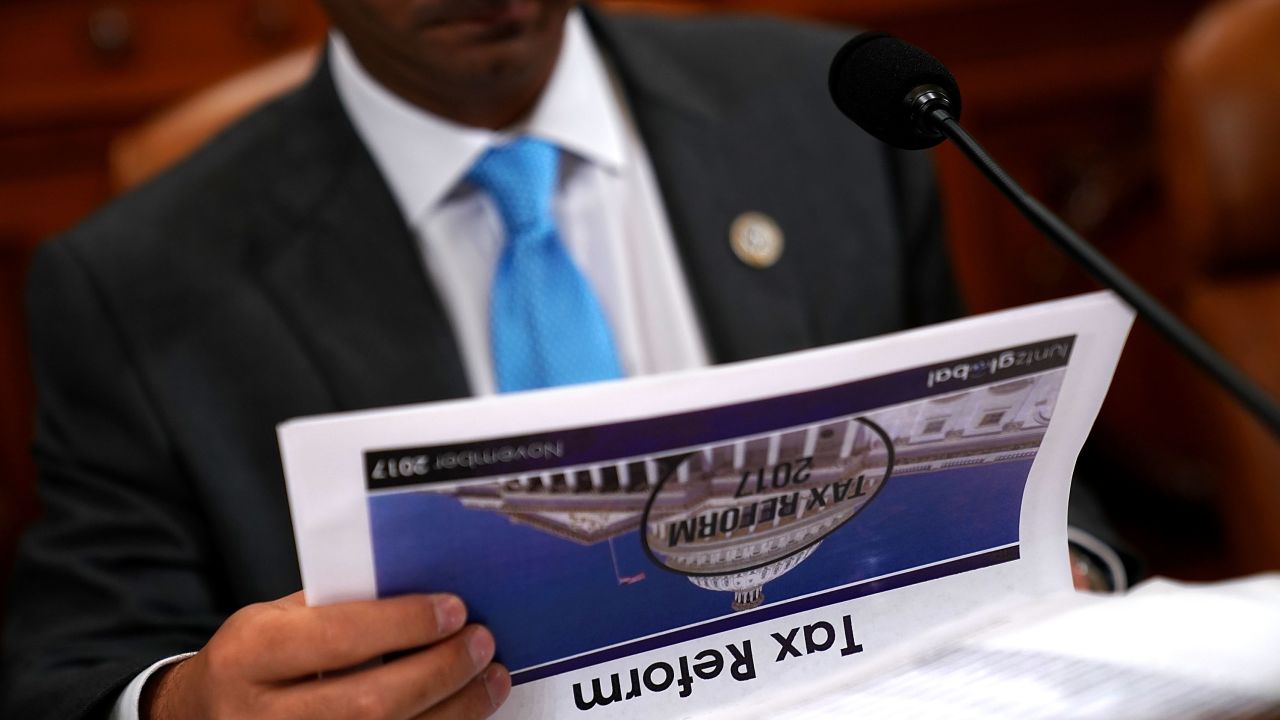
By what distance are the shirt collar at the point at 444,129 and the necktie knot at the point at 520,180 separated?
10 millimetres

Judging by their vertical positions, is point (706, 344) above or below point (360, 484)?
above

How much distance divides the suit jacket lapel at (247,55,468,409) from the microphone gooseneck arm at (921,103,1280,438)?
417mm

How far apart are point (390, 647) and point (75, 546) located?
422mm

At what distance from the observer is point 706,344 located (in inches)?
36.3

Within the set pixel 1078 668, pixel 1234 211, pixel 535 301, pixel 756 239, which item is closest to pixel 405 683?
pixel 1078 668

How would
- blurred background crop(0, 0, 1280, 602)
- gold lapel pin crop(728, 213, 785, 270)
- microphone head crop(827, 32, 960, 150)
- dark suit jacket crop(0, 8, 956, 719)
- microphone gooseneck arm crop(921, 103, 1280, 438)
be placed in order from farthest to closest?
blurred background crop(0, 0, 1280, 602)
gold lapel pin crop(728, 213, 785, 270)
dark suit jacket crop(0, 8, 956, 719)
microphone head crop(827, 32, 960, 150)
microphone gooseneck arm crop(921, 103, 1280, 438)

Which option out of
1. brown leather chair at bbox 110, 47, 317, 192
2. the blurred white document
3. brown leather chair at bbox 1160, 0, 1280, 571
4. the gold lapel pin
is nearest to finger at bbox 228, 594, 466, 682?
the blurred white document

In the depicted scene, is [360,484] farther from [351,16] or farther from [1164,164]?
[1164,164]

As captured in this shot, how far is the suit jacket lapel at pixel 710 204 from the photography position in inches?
35.7

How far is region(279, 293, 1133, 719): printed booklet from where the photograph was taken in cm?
47

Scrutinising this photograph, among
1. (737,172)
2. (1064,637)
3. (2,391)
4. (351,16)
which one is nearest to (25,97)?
(2,391)

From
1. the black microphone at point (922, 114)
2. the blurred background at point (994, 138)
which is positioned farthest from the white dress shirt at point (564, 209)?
the blurred background at point (994, 138)

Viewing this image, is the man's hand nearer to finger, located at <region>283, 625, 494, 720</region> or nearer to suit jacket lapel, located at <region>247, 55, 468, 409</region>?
finger, located at <region>283, 625, 494, 720</region>

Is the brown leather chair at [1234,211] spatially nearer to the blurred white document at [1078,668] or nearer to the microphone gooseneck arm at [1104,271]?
the blurred white document at [1078,668]
